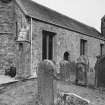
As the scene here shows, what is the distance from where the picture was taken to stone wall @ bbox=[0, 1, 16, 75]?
10887mm

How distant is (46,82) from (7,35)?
7.59 meters

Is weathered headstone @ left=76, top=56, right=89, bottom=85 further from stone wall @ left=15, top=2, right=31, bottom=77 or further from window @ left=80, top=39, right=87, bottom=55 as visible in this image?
window @ left=80, top=39, right=87, bottom=55

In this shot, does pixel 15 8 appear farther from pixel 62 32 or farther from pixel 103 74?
pixel 103 74

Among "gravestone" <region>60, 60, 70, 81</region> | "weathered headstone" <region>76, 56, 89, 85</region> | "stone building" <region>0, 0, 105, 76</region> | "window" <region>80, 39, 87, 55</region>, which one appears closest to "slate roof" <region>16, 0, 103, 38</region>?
"stone building" <region>0, 0, 105, 76</region>

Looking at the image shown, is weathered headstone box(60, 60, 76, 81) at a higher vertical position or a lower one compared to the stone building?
lower

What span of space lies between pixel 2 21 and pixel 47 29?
12.6 ft

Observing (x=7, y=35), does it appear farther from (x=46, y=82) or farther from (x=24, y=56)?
(x=46, y=82)

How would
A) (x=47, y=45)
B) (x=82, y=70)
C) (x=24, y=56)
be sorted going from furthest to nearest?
(x=47, y=45) < (x=24, y=56) < (x=82, y=70)

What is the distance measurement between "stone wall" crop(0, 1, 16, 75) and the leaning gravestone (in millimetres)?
6450

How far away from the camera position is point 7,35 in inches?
433

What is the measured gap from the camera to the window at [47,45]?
38.9ft

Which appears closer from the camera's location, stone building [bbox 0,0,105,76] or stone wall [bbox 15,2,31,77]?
stone wall [bbox 15,2,31,77]

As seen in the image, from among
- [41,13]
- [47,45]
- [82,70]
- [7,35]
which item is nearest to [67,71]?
→ [82,70]

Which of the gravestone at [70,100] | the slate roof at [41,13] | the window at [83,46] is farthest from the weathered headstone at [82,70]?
the window at [83,46]
